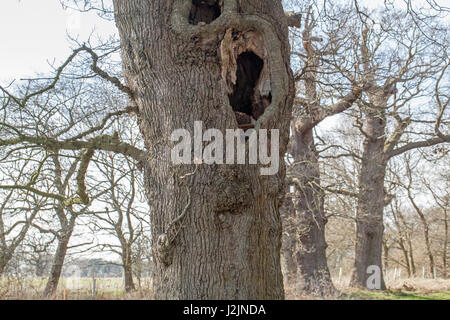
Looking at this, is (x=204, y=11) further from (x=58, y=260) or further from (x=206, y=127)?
(x=58, y=260)

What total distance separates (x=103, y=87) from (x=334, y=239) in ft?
52.7

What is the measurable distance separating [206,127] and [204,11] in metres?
1.36

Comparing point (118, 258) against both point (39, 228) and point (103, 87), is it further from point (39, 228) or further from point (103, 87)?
point (103, 87)

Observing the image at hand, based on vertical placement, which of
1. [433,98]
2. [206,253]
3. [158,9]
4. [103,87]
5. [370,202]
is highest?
[433,98]

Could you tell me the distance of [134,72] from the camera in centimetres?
344

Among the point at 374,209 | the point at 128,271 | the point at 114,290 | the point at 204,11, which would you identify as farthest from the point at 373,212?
the point at 204,11

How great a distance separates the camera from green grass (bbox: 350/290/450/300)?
34.0 ft

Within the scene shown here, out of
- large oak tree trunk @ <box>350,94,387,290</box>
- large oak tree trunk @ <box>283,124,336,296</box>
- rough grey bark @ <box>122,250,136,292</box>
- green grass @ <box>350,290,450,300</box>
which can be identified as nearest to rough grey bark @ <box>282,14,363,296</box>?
large oak tree trunk @ <box>283,124,336,296</box>

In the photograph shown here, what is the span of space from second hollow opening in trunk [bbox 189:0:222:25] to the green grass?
8841 mm

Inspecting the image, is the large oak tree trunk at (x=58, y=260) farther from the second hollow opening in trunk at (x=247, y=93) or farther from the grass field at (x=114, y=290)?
the second hollow opening in trunk at (x=247, y=93)

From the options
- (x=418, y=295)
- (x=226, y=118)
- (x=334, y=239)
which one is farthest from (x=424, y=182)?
(x=226, y=118)

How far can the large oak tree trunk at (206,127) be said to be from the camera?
291cm

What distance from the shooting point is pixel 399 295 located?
11.1 metres

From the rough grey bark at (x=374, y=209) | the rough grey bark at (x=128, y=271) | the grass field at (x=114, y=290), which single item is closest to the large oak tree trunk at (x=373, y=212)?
the rough grey bark at (x=374, y=209)
